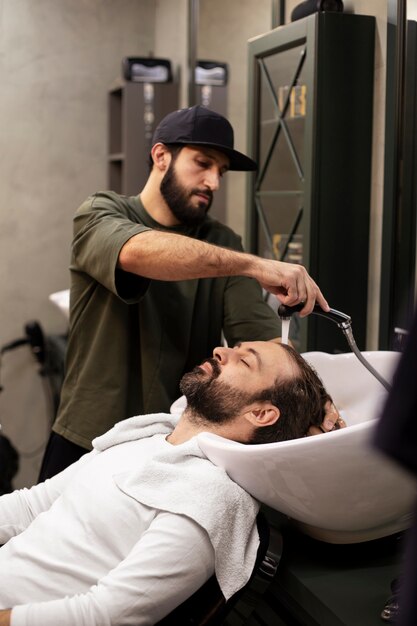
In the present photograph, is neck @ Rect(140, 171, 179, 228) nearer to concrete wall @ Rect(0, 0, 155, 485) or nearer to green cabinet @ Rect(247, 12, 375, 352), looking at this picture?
green cabinet @ Rect(247, 12, 375, 352)

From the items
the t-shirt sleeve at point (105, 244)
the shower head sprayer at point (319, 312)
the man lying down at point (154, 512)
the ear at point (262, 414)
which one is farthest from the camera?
the t-shirt sleeve at point (105, 244)

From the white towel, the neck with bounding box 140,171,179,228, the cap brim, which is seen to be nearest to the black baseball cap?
the cap brim

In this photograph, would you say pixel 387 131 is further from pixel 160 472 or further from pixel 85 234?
pixel 160 472

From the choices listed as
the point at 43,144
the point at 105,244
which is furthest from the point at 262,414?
the point at 43,144

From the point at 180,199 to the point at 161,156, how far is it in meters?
0.15

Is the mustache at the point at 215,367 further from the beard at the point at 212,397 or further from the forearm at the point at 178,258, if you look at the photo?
the forearm at the point at 178,258

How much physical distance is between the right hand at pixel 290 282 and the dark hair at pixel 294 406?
0.40ft

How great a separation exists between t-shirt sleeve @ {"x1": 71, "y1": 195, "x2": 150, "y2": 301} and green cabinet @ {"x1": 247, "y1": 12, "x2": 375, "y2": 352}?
63cm

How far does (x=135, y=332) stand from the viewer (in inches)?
86.5

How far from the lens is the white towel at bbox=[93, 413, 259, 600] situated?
1.42 m

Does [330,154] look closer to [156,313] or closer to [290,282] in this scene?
[156,313]

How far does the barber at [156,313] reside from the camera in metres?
2.14

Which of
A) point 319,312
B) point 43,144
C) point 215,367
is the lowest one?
point 215,367

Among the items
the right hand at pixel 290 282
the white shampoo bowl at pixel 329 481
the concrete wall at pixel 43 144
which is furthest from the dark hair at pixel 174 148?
the concrete wall at pixel 43 144
